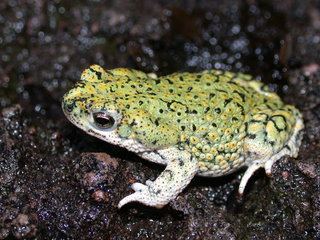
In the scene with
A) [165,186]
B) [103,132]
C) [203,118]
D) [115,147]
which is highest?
[203,118]

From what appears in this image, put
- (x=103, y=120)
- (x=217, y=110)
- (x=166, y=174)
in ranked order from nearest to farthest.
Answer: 1. (x=103, y=120)
2. (x=166, y=174)
3. (x=217, y=110)

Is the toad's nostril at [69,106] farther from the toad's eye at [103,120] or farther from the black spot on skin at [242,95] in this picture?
the black spot on skin at [242,95]

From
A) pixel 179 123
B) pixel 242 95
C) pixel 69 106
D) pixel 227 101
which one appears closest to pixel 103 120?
pixel 69 106

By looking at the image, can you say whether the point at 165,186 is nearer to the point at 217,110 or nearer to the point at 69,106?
the point at 217,110

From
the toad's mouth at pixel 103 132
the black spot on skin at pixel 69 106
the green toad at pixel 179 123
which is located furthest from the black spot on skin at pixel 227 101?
the black spot on skin at pixel 69 106

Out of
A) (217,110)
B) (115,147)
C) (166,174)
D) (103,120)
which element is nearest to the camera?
(103,120)

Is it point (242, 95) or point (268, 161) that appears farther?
point (242, 95)

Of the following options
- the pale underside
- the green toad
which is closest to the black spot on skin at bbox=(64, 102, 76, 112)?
the green toad

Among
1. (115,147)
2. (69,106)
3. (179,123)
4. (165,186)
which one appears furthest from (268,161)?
(69,106)

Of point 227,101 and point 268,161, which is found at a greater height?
point 227,101
